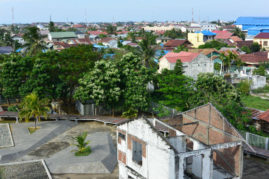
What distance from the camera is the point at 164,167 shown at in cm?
1428

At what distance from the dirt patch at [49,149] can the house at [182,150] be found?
26.3ft

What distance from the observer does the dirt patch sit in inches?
928

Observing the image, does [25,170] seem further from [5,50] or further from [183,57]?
[5,50]

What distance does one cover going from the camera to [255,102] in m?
40.9

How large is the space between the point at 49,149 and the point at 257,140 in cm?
1660

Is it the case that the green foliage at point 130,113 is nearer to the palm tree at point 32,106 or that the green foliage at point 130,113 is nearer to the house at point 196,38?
the palm tree at point 32,106

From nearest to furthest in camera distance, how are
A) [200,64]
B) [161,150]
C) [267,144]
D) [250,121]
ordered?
[161,150]
[267,144]
[250,121]
[200,64]

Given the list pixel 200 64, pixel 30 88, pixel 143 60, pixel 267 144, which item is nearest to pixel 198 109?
pixel 267 144

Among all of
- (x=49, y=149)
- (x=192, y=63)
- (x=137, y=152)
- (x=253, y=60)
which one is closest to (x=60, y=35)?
(x=253, y=60)

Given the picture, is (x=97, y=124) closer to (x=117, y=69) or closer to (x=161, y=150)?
(x=117, y=69)

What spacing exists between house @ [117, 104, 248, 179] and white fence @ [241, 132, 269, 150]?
5.76m

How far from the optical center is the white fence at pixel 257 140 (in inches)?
928

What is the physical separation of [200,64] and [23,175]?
34.5 meters

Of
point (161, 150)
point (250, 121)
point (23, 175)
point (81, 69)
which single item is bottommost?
point (23, 175)
